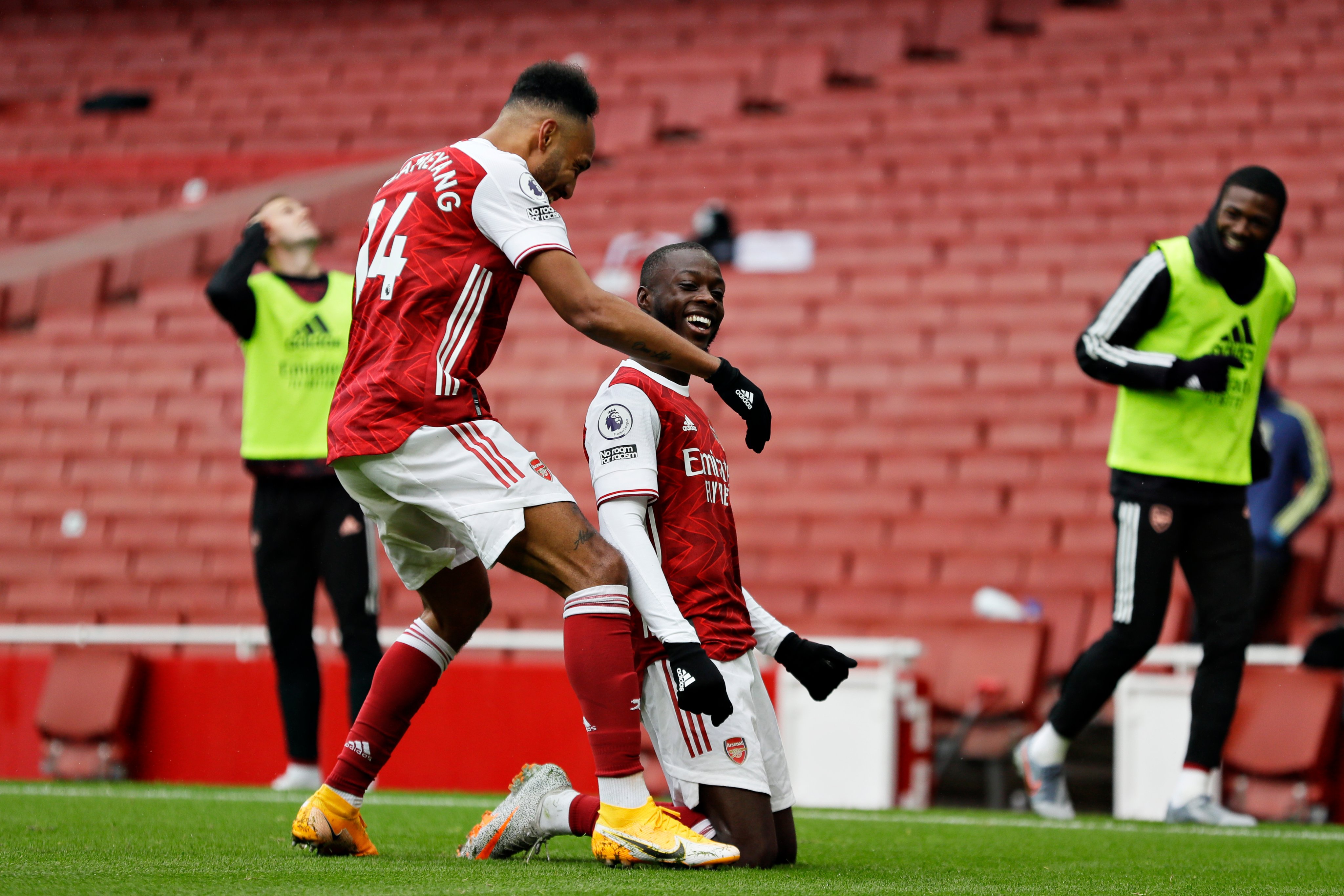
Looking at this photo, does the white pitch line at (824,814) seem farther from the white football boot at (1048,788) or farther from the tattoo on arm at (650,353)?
the tattoo on arm at (650,353)

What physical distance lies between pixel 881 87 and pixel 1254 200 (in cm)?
900

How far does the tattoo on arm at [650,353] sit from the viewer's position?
105 inches

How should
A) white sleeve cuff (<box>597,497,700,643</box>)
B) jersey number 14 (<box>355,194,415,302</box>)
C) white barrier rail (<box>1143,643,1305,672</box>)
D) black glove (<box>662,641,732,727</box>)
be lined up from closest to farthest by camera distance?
black glove (<box>662,641,732,727</box>), white sleeve cuff (<box>597,497,700,643</box>), jersey number 14 (<box>355,194,415,302</box>), white barrier rail (<box>1143,643,1305,672</box>)

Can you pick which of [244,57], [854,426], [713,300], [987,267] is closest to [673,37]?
[244,57]

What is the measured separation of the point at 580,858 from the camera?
3.05m

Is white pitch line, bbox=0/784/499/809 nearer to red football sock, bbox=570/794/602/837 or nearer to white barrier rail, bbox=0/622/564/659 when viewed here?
white barrier rail, bbox=0/622/564/659

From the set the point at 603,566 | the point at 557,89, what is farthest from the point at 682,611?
the point at 557,89

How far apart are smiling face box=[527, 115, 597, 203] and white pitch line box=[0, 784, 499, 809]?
7.45 feet

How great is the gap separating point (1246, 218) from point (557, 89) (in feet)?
7.24

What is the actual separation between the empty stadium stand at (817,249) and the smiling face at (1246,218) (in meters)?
2.32

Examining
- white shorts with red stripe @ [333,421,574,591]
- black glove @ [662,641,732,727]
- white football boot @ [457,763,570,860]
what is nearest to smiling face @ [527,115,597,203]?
white shorts with red stripe @ [333,421,574,591]

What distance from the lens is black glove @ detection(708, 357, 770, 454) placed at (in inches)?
103

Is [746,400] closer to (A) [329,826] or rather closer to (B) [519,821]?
(B) [519,821]

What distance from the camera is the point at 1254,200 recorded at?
4145 mm
